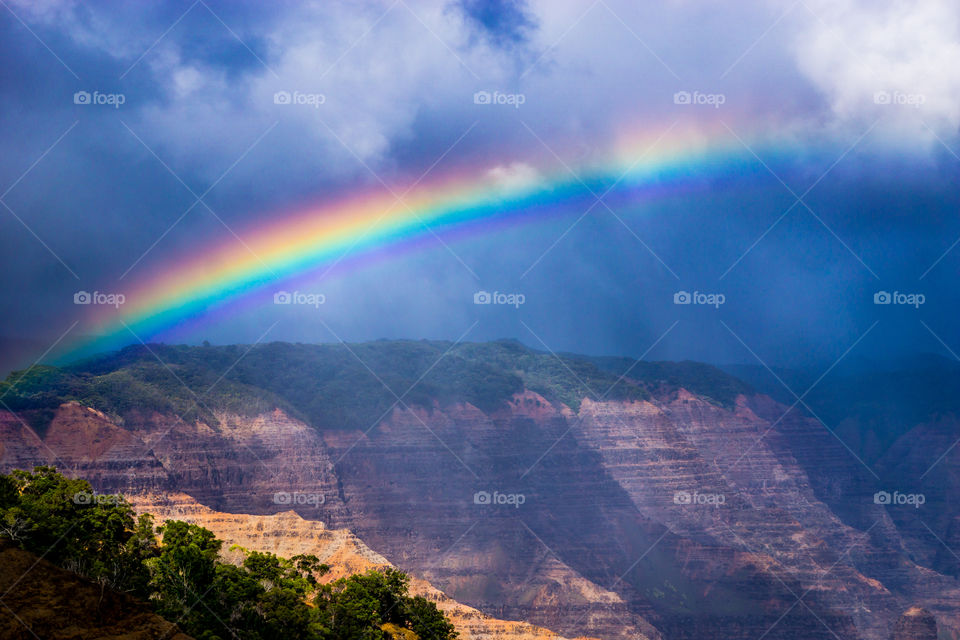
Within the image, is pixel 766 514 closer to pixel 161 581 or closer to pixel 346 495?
pixel 346 495

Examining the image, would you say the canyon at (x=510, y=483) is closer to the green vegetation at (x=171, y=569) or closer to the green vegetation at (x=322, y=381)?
the green vegetation at (x=322, y=381)

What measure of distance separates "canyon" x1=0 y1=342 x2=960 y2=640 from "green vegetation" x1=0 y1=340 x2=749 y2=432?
0.98 ft

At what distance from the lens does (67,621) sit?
37000mm

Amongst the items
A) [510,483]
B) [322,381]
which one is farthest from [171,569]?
[510,483]

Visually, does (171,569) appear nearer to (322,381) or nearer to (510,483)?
(322,381)

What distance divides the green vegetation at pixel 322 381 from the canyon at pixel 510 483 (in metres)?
0.30

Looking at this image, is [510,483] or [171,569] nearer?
[171,569]

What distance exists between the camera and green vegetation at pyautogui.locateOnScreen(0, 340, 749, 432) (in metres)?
99.3

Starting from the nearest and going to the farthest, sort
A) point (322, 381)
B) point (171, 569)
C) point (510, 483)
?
point (171, 569) < point (510, 483) < point (322, 381)

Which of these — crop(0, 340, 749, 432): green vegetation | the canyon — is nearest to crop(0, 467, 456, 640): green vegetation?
the canyon

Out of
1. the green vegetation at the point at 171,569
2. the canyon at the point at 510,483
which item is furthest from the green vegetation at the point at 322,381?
the green vegetation at the point at 171,569

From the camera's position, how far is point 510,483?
373 ft

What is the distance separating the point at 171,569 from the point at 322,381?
67.5 metres

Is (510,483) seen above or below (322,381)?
below
